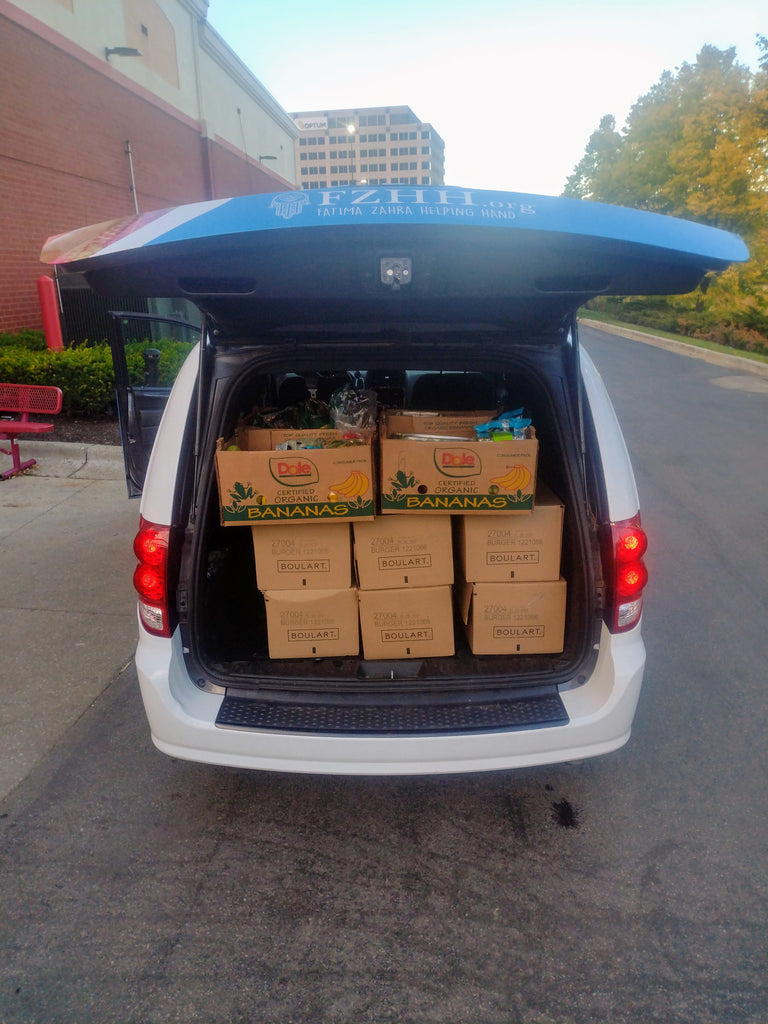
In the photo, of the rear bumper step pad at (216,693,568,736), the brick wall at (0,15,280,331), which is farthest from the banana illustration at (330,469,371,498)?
the brick wall at (0,15,280,331)

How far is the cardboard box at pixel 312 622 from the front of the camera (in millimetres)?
2688

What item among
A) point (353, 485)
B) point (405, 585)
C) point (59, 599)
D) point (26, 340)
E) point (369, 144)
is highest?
point (369, 144)

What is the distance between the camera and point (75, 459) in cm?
733

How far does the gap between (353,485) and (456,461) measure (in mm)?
386

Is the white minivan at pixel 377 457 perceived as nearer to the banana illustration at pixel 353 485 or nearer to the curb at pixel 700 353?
the banana illustration at pixel 353 485

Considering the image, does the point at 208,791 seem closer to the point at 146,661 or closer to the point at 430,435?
the point at 146,661

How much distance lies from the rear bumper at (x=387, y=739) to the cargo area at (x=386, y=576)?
0.12 m

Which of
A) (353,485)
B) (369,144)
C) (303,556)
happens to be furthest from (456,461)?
(369,144)

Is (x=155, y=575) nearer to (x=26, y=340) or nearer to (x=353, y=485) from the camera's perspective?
(x=353, y=485)

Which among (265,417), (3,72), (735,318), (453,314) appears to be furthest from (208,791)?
(735,318)

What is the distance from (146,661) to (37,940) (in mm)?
891

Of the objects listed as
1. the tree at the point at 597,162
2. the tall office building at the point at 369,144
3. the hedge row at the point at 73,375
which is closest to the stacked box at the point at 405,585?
the hedge row at the point at 73,375

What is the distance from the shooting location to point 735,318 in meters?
20.5

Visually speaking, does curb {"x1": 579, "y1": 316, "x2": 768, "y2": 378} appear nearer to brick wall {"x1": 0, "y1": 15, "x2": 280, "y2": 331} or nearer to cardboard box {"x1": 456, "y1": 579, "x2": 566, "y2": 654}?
brick wall {"x1": 0, "y1": 15, "x2": 280, "y2": 331}
